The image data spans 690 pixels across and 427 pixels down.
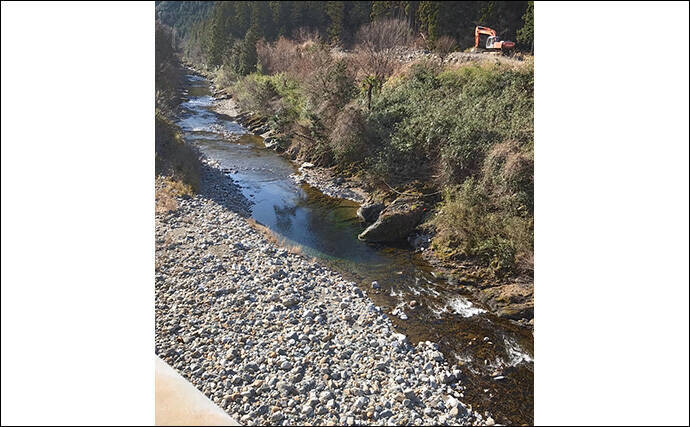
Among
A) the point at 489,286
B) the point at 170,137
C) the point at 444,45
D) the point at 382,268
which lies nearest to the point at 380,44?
the point at 444,45

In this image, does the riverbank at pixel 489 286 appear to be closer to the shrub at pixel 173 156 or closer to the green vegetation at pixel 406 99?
the green vegetation at pixel 406 99

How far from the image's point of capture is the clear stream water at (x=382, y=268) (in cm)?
437

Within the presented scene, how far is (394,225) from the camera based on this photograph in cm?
764

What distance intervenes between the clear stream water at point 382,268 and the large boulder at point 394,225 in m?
0.24

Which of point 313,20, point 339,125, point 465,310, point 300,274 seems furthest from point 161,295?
point 339,125

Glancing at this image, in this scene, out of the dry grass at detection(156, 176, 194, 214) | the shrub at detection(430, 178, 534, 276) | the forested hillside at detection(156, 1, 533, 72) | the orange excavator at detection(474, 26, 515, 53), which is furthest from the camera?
the dry grass at detection(156, 176, 194, 214)

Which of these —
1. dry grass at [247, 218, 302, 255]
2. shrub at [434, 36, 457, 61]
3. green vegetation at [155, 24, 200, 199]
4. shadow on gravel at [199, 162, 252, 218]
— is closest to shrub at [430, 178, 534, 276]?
shrub at [434, 36, 457, 61]

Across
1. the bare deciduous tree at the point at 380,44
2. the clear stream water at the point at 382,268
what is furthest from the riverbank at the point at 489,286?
the bare deciduous tree at the point at 380,44

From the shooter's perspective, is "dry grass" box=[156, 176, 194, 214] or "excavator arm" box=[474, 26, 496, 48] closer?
"excavator arm" box=[474, 26, 496, 48]

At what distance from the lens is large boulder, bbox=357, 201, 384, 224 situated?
27.2 feet

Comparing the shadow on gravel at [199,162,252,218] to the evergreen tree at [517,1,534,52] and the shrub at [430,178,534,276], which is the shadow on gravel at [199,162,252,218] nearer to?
the shrub at [430,178,534,276]

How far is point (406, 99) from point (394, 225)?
2931mm

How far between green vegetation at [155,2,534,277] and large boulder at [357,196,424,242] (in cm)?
29
